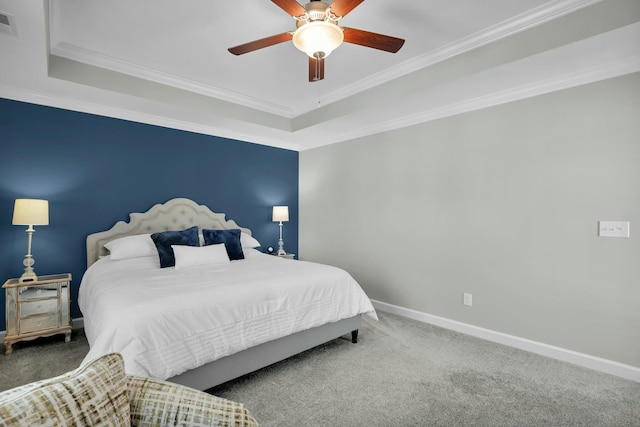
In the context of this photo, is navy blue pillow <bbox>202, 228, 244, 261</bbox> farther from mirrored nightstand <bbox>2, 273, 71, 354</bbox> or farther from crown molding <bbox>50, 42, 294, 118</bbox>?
crown molding <bbox>50, 42, 294, 118</bbox>

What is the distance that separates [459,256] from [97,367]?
3255 millimetres

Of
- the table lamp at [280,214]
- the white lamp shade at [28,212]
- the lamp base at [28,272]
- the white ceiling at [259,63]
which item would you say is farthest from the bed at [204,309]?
the white ceiling at [259,63]

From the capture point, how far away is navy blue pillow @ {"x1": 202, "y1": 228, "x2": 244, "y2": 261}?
3658 mm

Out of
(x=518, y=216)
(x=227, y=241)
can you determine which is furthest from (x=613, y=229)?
(x=227, y=241)

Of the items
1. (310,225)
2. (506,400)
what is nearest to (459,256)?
(506,400)

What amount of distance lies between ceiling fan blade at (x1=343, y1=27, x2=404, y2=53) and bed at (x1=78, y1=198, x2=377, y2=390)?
1.84 meters

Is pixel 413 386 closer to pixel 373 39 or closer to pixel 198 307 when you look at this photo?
pixel 198 307

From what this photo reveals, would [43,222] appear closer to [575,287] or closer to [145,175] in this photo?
[145,175]

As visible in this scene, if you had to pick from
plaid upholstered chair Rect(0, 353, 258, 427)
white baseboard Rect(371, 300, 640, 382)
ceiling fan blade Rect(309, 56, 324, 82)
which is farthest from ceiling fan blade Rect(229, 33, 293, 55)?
white baseboard Rect(371, 300, 640, 382)

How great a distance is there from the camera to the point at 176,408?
0.99m

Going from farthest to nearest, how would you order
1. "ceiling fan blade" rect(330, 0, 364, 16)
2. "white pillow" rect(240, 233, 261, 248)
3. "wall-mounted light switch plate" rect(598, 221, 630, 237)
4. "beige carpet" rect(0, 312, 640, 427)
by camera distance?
"white pillow" rect(240, 233, 261, 248)
"wall-mounted light switch plate" rect(598, 221, 630, 237)
"beige carpet" rect(0, 312, 640, 427)
"ceiling fan blade" rect(330, 0, 364, 16)

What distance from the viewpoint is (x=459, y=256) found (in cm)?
339

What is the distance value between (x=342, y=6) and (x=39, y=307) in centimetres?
356

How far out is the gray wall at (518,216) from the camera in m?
2.46
